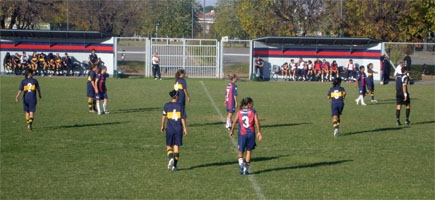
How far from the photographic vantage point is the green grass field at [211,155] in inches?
445

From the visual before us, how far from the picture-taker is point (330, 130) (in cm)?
1933

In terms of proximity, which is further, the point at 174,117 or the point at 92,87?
the point at 92,87

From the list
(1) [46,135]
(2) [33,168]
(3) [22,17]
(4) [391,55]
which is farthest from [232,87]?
(3) [22,17]

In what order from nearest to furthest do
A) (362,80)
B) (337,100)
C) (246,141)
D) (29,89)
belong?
1. (246,141)
2. (29,89)
3. (337,100)
4. (362,80)

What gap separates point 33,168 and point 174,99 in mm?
3123

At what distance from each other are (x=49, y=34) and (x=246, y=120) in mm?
31591

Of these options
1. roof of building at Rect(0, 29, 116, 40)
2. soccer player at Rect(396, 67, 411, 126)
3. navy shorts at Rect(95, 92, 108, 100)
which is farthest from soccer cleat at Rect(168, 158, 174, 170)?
roof of building at Rect(0, 29, 116, 40)

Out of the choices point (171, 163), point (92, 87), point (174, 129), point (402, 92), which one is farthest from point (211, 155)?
point (92, 87)

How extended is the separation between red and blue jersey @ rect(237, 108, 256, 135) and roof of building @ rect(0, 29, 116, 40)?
97.2 ft

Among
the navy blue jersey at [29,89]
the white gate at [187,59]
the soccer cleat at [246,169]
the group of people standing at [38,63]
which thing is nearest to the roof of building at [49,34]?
the group of people standing at [38,63]

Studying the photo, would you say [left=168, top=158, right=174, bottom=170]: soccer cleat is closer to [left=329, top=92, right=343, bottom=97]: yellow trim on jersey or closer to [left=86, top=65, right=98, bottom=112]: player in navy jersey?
[left=329, top=92, right=343, bottom=97]: yellow trim on jersey

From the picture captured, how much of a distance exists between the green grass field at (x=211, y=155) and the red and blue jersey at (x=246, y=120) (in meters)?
0.90

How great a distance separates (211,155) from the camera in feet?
48.1

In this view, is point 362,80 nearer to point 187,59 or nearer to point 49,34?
point 187,59
